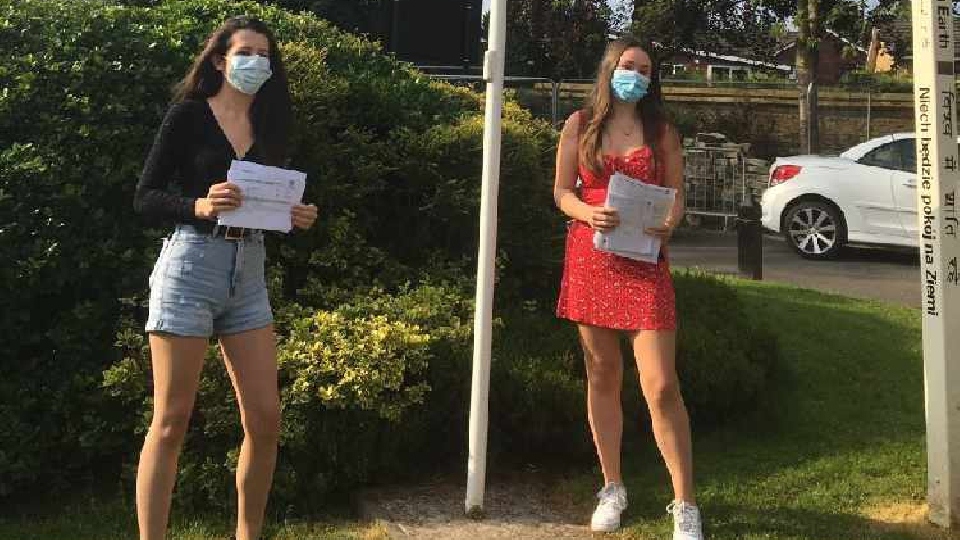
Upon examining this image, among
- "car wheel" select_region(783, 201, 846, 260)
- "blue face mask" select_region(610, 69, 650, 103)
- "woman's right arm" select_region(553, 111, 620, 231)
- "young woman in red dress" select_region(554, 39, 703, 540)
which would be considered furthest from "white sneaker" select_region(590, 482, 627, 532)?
"car wheel" select_region(783, 201, 846, 260)

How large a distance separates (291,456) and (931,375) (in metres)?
2.47

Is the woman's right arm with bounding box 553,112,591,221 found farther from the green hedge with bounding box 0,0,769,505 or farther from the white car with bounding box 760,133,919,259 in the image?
the white car with bounding box 760,133,919,259

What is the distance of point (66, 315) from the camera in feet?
15.6

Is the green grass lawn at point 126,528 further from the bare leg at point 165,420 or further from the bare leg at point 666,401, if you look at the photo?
the bare leg at point 666,401

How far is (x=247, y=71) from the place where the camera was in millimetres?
3350

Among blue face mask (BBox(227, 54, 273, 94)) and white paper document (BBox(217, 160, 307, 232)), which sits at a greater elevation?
blue face mask (BBox(227, 54, 273, 94))

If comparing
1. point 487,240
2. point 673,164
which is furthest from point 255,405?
point 673,164

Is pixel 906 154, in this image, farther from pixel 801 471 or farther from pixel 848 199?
pixel 801 471

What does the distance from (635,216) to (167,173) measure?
5.20 ft

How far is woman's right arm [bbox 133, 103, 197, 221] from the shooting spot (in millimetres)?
3225

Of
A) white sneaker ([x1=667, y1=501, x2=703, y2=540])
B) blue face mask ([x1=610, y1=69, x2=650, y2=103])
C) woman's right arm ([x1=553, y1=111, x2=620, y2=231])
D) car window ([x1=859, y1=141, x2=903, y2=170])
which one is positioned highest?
car window ([x1=859, y1=141, x2=903, y2=170])

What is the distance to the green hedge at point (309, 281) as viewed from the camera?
4379 mm

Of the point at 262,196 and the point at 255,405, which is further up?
the point at 262,196

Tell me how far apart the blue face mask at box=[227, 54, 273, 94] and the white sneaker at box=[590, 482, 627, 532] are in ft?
6.64
